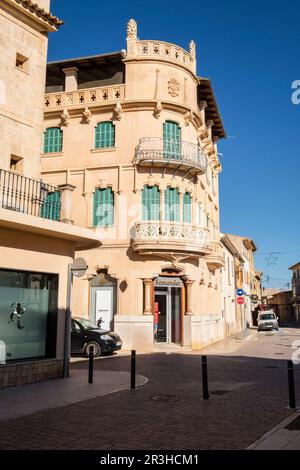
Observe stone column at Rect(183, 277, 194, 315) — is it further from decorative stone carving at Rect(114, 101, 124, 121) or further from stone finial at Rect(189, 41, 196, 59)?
stone finial at Rect(189, 41, 196, 59)

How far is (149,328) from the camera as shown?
22.5 meters

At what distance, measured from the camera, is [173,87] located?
24969 mm

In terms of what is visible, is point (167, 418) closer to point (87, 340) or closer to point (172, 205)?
point (87, 340)

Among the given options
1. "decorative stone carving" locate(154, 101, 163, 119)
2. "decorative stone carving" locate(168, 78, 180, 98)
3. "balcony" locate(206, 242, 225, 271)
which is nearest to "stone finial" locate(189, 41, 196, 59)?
"decorative stone carving" locate(168, 78, 180, 98)

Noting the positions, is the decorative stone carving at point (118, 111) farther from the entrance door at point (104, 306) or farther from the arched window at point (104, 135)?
the entrance door at point (104, 306)

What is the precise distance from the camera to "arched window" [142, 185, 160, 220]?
2372cm

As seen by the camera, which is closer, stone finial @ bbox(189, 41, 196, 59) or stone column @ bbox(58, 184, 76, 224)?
stone column @ bbox(58, 184, 76, 224)

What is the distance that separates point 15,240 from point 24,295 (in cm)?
153

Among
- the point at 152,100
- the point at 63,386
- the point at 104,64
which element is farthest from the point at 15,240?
the point at 104,64

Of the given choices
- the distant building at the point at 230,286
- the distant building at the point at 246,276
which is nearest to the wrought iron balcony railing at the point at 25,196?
the distant building at the point at 230,286

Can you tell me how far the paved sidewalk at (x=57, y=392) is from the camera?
8680 mm

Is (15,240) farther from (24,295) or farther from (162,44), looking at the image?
(162,44)

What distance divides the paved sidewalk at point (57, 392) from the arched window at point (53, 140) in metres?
15.9

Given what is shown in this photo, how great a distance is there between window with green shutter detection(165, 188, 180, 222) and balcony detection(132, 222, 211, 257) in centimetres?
81
